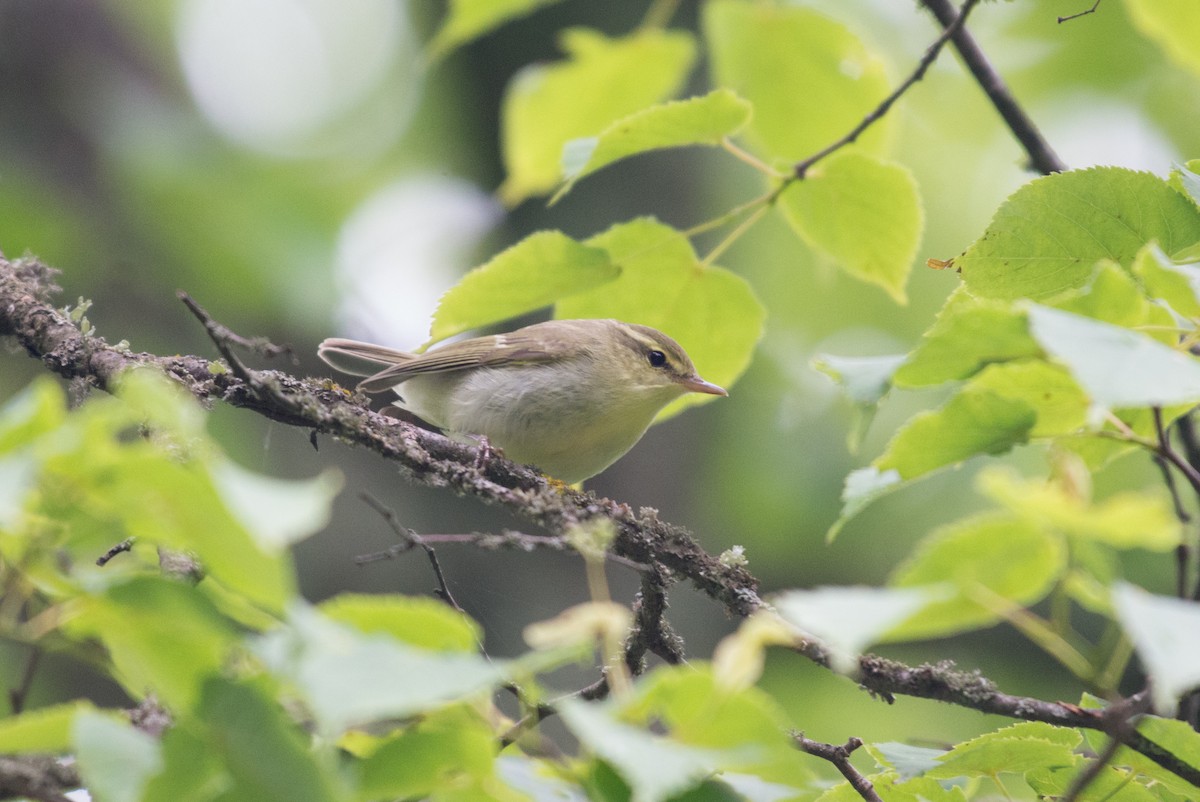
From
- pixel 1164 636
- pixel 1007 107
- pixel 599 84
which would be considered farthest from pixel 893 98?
pixel 1164 636

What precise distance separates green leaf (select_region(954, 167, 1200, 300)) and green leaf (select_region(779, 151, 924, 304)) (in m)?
0.66

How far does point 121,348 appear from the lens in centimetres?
235

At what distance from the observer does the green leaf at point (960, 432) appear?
1346 millimetres

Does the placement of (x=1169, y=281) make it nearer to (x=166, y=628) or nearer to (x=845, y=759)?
(x=845, y=759)

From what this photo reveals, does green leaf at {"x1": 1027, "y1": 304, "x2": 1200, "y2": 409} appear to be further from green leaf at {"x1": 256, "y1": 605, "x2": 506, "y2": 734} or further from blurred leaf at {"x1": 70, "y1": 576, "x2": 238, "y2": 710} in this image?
blurred leaf at {"x1": 70, "y1": 576, "x2": 238, "y2": 710}

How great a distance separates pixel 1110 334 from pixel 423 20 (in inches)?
334

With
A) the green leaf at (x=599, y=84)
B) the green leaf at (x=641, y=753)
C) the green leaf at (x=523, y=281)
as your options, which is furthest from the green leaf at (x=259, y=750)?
the green leaf at (x=599, y=84)

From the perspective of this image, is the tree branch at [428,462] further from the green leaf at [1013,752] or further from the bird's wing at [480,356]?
the bird's wing at [480,356]

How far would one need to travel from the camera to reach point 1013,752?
1.75 meters

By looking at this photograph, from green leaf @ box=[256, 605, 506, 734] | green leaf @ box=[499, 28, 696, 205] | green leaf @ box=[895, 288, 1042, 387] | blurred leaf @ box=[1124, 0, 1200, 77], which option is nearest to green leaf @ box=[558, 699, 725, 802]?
green leaf @ box=[256, 605, 506, 734]

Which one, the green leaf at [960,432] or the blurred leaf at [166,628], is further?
the green leaf at [960,432]

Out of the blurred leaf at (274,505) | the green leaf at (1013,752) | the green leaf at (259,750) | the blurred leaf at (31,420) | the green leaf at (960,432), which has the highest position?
the blurred leaf at (31,420)

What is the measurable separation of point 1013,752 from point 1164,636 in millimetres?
954

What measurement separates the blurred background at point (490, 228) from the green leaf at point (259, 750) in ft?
15.5
